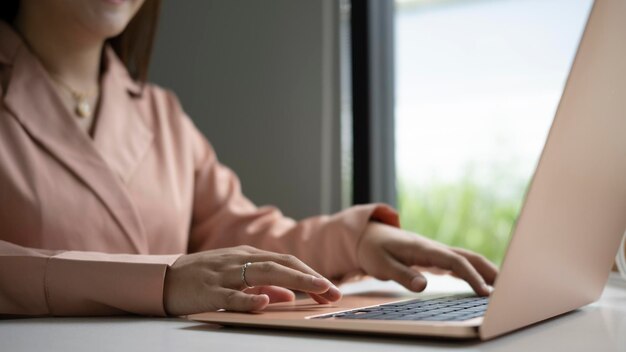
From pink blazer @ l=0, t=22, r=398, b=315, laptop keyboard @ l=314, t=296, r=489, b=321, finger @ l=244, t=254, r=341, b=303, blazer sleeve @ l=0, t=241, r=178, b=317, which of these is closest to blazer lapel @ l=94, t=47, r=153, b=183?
pink blazer @ l=0, t=22, r=398, b=315

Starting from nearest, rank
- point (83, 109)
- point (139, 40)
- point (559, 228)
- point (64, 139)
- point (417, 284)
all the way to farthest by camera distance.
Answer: point (559, 228) < point (417, 284) < point (64, 139) < point (83, 109) < point (139, 40)

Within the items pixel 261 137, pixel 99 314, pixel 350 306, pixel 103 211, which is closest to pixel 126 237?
pixel 103 211

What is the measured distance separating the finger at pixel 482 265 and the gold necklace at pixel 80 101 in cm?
61

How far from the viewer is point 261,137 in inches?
64.6

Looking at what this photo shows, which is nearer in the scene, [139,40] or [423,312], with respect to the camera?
[423,312]

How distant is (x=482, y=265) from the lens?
870mm

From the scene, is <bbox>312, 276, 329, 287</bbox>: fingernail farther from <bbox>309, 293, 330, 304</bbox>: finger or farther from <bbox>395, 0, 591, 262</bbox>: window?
<bbox>395, 0, 591, 262</bbox>: window

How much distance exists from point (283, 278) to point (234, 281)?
0.16 ft

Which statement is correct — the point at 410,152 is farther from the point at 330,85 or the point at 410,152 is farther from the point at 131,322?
the point at 131,322

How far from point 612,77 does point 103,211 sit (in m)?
0.71

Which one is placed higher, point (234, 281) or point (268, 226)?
point (234, 281)

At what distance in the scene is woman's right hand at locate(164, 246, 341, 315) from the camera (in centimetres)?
59

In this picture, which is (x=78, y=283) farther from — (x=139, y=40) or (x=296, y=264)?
(x=139, y=40)

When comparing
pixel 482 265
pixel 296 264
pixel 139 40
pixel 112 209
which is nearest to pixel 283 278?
pixel 296 264
